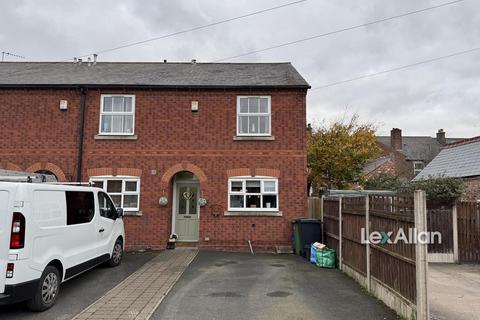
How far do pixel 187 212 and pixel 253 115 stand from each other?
4.39 m

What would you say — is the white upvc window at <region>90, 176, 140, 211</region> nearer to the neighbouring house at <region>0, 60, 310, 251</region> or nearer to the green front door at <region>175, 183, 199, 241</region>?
the neighbouring house at <region>0, 60, 310, 251</region>

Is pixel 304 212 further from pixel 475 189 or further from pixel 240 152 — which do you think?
pixel 475 189

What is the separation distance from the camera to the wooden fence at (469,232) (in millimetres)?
10789

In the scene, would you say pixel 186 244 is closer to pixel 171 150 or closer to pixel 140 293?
pixel 171 150

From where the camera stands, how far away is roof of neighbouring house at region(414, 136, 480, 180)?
54.4ft

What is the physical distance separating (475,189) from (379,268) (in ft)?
35.6

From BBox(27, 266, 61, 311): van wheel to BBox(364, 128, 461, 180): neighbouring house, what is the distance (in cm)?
3403

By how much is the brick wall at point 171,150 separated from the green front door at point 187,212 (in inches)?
19.5

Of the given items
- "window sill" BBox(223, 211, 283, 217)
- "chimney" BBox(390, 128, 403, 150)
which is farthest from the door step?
"chimney" BBox(390, 128, 403, 150)

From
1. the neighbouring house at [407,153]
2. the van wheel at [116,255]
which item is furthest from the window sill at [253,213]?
the neighbouring house at [407,153]

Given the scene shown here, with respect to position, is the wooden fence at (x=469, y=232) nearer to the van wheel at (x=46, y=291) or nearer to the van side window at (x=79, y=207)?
the van side window at (x=79, y=207)

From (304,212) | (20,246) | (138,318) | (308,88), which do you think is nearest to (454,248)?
(304,212)

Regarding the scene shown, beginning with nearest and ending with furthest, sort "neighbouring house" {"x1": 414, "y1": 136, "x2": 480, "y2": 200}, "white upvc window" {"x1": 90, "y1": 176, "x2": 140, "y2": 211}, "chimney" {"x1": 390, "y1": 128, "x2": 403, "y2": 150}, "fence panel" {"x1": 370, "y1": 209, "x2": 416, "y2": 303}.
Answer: "fence panel" {"x1": 370, "y1": 209, "x2": 416, "y2": 303} < "white upvc window" {"x1": 90, "y1": 176, "x2": 140, "y2": 211} < "neighbouring house" {"x1": 414, "y1": 136, "x2": 480, "y2": 200} < "chimney" {"x1": 390, "y1": 128, "x2": 403, "y2": 150}

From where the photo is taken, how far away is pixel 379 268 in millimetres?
7020
